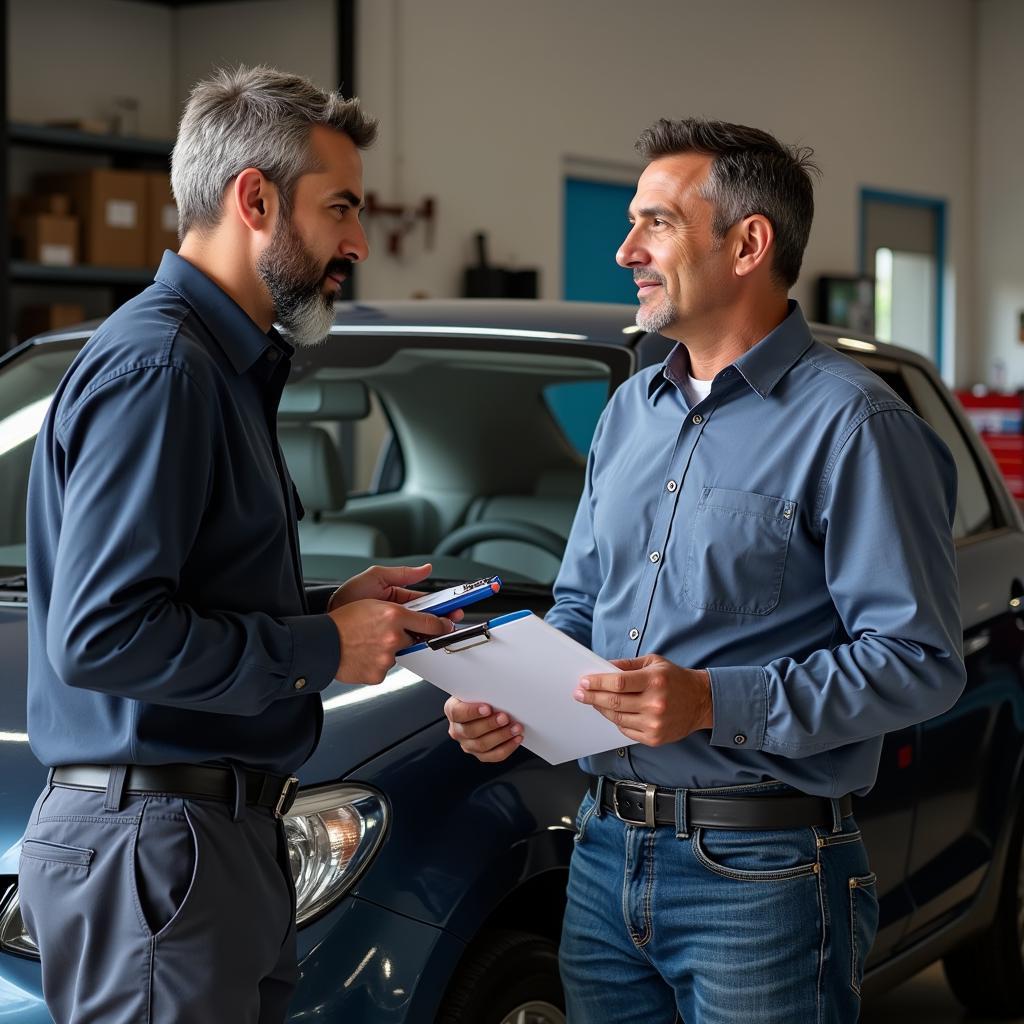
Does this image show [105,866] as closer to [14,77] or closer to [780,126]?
[14,77]

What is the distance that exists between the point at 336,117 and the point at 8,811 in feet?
2.86

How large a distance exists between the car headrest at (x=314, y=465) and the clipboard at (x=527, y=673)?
120cm

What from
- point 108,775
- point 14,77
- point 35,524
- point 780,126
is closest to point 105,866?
point 108,775

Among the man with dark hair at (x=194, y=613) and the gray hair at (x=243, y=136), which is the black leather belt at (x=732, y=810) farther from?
the gray hair at (x=243, y=136)

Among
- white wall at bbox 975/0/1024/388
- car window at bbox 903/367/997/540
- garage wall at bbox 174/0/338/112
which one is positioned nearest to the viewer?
car window at bbox 903/367/997/540

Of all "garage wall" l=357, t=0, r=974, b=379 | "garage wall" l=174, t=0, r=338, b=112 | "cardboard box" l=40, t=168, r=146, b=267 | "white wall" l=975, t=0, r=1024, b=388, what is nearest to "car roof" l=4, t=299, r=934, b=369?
"cardboard box" l=40, t=168, r=146, b=267

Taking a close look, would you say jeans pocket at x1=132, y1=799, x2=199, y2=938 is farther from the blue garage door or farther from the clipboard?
the blue garage door

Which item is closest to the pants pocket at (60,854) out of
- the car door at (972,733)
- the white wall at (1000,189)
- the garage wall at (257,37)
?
the car door at (972,733)

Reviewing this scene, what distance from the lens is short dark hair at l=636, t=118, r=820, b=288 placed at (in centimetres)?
175

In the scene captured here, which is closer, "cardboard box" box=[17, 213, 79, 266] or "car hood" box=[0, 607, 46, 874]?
"car hood" box=[0, 607, 46, 874]

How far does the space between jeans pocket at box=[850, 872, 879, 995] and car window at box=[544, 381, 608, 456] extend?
5.85 ft

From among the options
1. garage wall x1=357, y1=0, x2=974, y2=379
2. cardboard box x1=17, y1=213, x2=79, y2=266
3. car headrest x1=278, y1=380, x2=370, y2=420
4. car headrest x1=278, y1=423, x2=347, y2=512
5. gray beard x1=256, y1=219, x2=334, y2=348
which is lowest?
car headrest x1=278, y1=423, x2=347, y2=512

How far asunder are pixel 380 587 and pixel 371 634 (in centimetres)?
21

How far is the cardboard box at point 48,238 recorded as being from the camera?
21.2 feet
